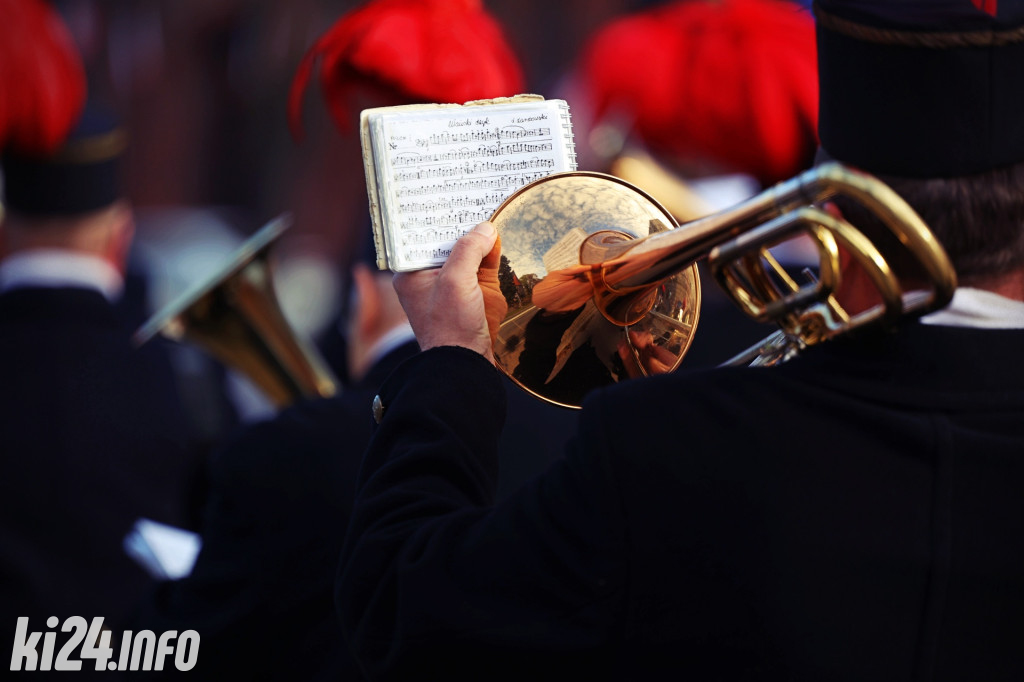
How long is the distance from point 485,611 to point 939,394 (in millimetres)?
588

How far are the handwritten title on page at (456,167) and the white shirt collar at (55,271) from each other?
2263mm

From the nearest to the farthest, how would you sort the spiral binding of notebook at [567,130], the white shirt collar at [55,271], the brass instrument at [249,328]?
the spiral binding of notebook at [567,130] < the brass instrument at [249,328] < the white shirt collar at [55,271]

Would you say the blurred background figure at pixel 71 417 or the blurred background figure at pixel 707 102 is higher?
the blurred background figure at pixel 707 102

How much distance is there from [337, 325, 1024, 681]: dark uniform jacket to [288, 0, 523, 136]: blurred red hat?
4.72ft

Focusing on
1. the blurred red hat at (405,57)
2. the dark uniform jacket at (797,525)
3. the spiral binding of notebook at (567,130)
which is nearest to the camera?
the dark uniform jacket at (797,525)

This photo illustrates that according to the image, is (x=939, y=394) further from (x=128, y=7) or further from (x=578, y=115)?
(x=128, y=7)

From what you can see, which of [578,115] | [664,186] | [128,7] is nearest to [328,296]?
[578,115]

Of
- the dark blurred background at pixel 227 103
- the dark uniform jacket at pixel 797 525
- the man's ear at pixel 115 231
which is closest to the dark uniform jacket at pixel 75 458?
the man's ear at pixel 115 231

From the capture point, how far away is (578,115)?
22.9 feet

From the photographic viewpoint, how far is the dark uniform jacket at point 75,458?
3330mm

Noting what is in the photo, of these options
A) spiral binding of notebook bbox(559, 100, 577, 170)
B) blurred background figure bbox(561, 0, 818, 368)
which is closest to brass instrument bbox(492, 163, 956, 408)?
spiral binding of notebook bbox(559, 100, 577, 170)

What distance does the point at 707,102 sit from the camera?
3662 mm

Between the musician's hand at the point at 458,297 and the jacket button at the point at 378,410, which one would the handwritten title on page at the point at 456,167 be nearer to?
the musician's hand at the point at 458,297

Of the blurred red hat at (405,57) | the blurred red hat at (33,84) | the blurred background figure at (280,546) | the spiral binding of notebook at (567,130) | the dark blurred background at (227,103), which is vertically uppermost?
the dark blurred background at (227,103)
